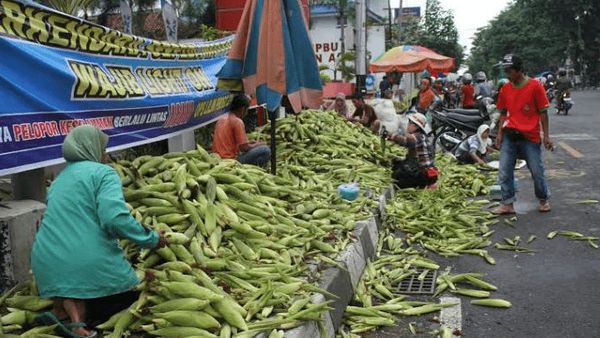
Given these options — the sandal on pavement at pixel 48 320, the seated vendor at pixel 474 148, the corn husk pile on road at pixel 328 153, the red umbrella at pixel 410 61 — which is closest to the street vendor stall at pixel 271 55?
the corn husk pile on road at pixel 328 153

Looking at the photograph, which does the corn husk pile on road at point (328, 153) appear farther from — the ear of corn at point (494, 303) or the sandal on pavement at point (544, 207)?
the ear of corn at point (494, 303)

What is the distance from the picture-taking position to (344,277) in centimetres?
500

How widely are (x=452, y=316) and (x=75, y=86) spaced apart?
3621mm

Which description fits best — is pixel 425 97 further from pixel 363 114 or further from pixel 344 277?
pixel 344 277

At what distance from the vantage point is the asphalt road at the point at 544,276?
459cm

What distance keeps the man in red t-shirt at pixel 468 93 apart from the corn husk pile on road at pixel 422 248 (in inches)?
317

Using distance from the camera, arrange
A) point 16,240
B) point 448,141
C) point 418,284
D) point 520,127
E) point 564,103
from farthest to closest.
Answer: point 564,103, point 448,141, point 520,127, point 418,284, point 16,240

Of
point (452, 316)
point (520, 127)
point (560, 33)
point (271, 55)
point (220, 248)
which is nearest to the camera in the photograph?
point (220, 248)

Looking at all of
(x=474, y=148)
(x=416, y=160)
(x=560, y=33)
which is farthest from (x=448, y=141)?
(x=560, y=33)

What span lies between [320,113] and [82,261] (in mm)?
7860

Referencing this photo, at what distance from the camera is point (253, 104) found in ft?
38.5

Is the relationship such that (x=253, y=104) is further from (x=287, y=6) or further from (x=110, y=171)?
(x=110, y=171)

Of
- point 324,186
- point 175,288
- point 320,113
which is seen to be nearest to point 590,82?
point 320,113

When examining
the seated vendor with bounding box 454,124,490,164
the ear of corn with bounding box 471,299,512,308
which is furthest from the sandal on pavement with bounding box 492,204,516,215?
the seated vendor with bounding box 454,124,490,164
